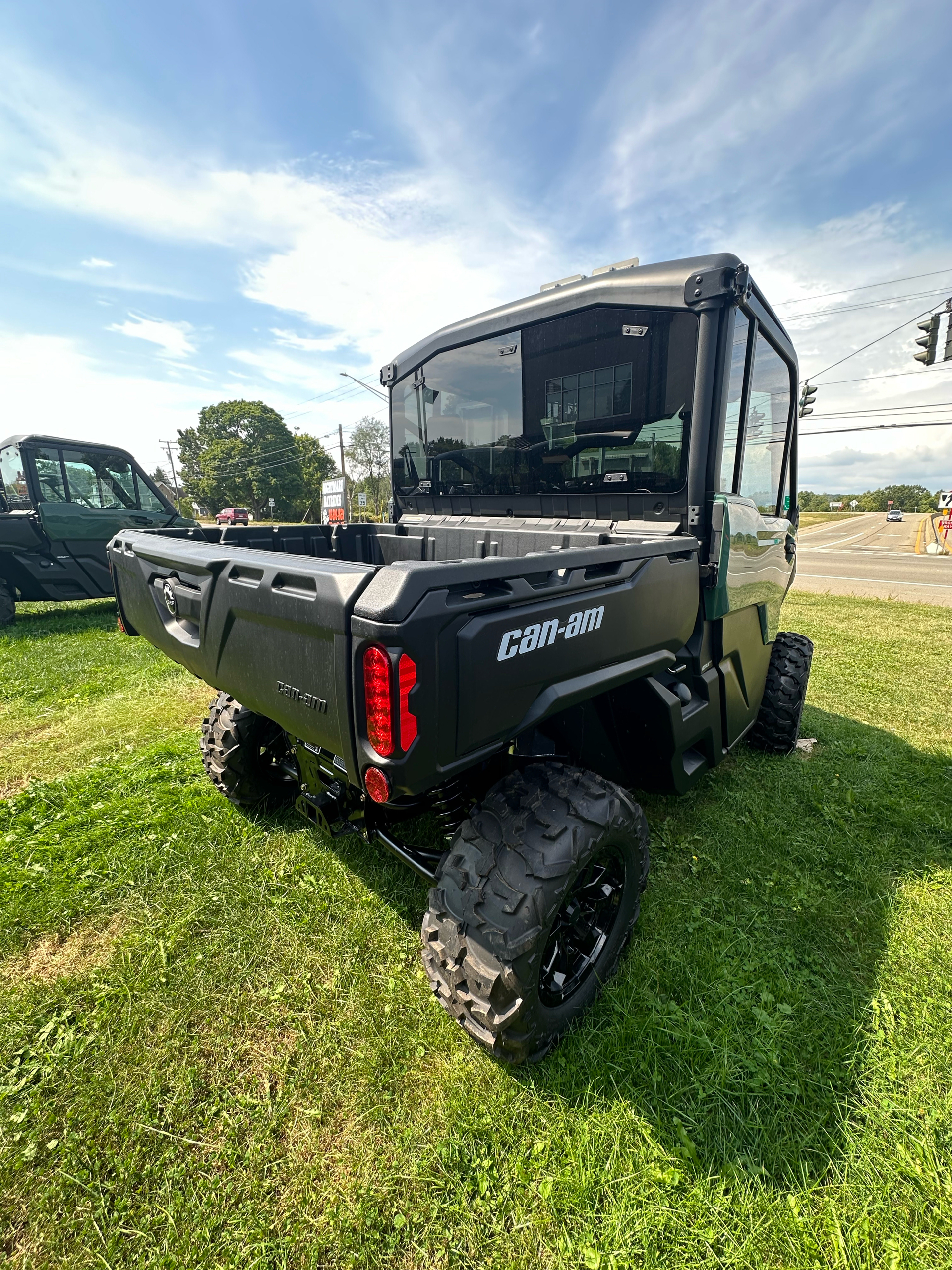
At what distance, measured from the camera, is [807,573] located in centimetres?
1678

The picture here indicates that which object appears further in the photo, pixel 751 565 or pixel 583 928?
pixel 751 565

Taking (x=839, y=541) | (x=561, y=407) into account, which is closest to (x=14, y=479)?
(x=561, y=407)

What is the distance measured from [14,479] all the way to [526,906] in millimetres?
9930

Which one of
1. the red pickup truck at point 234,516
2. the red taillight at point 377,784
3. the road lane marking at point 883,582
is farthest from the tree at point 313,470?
the red taillight at point 377,784

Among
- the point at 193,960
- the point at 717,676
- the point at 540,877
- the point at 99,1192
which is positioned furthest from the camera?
the point at 717,676

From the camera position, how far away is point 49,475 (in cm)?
788

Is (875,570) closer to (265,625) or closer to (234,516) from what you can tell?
(265,625)

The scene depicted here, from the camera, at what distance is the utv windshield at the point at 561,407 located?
2.55 m

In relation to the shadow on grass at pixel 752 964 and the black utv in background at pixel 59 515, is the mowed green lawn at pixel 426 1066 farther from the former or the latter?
the black utv in background at pixel 59 515

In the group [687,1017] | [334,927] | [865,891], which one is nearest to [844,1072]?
[687,1017]

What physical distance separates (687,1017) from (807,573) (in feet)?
58.3

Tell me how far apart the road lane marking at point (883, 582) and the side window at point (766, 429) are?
13379 mm

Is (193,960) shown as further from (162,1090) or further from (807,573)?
(807,573)

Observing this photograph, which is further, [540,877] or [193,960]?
[193,960]
